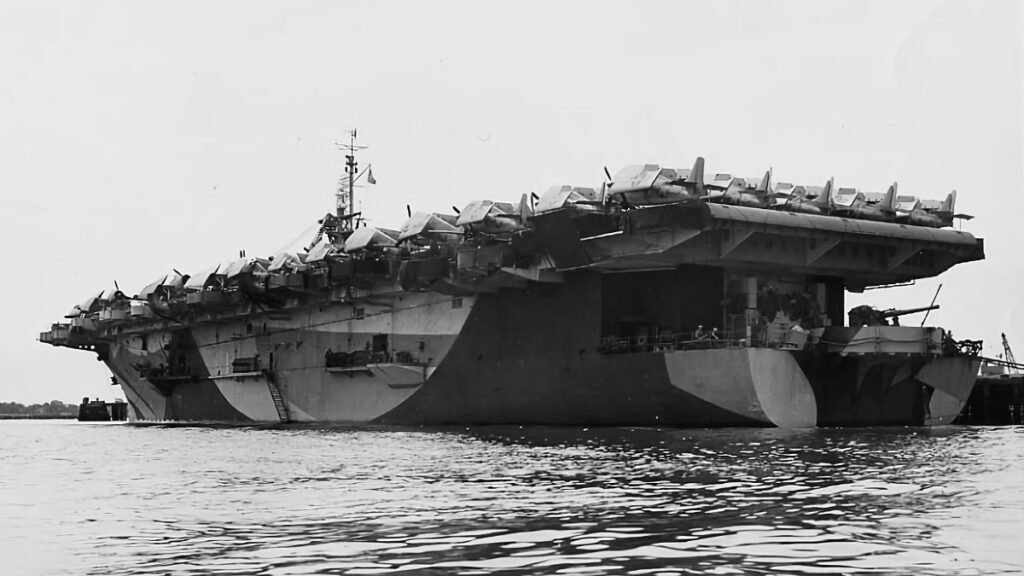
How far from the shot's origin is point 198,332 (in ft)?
161

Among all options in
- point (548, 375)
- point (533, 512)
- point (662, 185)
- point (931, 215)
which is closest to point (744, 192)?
point (662, 185)

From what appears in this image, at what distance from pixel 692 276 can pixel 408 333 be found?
1057 centimetres

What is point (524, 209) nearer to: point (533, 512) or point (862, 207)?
point (862, 207)

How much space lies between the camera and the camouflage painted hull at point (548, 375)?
27891mm

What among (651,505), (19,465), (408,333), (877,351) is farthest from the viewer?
(408,333)

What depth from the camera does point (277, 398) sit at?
44.2m

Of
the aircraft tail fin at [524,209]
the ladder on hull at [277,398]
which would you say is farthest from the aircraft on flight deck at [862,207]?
the ladder on hull at [277,398]

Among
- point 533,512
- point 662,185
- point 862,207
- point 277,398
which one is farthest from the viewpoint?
point 277,398

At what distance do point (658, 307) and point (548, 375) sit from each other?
135 inches

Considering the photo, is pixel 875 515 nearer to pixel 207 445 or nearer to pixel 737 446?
pixel 737 446

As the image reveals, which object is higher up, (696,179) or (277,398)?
(696,179)

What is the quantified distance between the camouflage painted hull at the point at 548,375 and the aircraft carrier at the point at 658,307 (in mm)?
52

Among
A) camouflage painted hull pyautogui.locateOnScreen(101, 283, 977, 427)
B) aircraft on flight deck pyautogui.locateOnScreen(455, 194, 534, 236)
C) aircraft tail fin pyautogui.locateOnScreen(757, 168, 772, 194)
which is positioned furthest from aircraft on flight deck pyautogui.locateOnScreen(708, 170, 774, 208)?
aircraft on flight deck pyautogui.locateOnScreen(455, 194, 534, 236)

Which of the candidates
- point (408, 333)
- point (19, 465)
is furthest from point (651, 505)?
point (408, 333)
